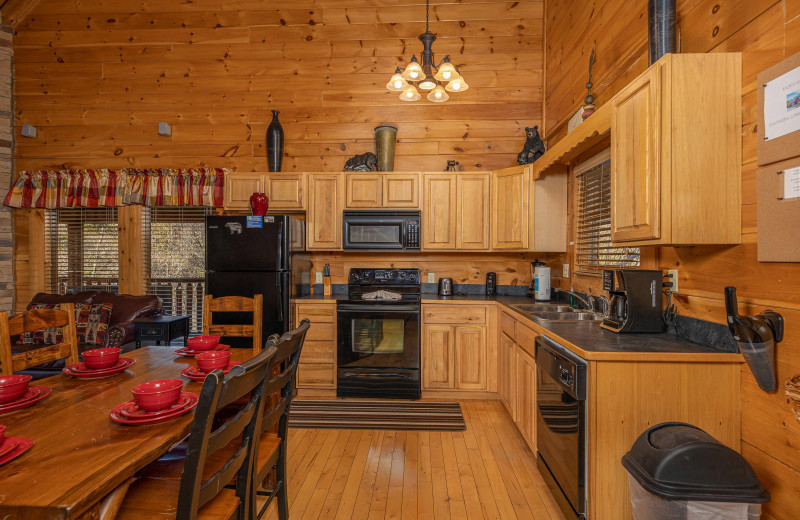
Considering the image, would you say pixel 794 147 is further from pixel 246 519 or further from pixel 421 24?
pixel 421 24

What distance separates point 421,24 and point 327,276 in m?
2.72

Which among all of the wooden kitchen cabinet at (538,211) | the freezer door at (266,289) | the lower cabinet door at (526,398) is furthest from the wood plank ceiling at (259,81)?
the lower cabinet door at (526,398)

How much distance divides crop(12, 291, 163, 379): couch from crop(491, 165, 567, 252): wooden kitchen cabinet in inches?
133

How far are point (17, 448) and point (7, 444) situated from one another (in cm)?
3

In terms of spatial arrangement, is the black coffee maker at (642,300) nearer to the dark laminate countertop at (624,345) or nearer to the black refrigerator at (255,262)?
the dark laminate countertop at (624,345)

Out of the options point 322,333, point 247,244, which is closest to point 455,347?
point 322,333

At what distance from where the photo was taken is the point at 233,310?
2.42 m

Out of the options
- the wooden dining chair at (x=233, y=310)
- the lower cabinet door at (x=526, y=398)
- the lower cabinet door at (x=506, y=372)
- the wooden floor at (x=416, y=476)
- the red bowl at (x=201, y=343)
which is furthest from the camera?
the lower cabinet door at (x=506, y=372)

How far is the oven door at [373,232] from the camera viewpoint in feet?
12.6

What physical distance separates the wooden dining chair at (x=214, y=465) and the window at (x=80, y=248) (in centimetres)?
390

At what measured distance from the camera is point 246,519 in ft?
4.37

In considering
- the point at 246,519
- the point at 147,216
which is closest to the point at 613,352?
the point at 246,519

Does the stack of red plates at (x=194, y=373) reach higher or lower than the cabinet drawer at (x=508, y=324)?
higher

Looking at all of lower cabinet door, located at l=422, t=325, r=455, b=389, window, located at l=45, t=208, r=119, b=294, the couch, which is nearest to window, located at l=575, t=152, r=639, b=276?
lower cabinet door, located at l=422, t=325, r=455, b=389
